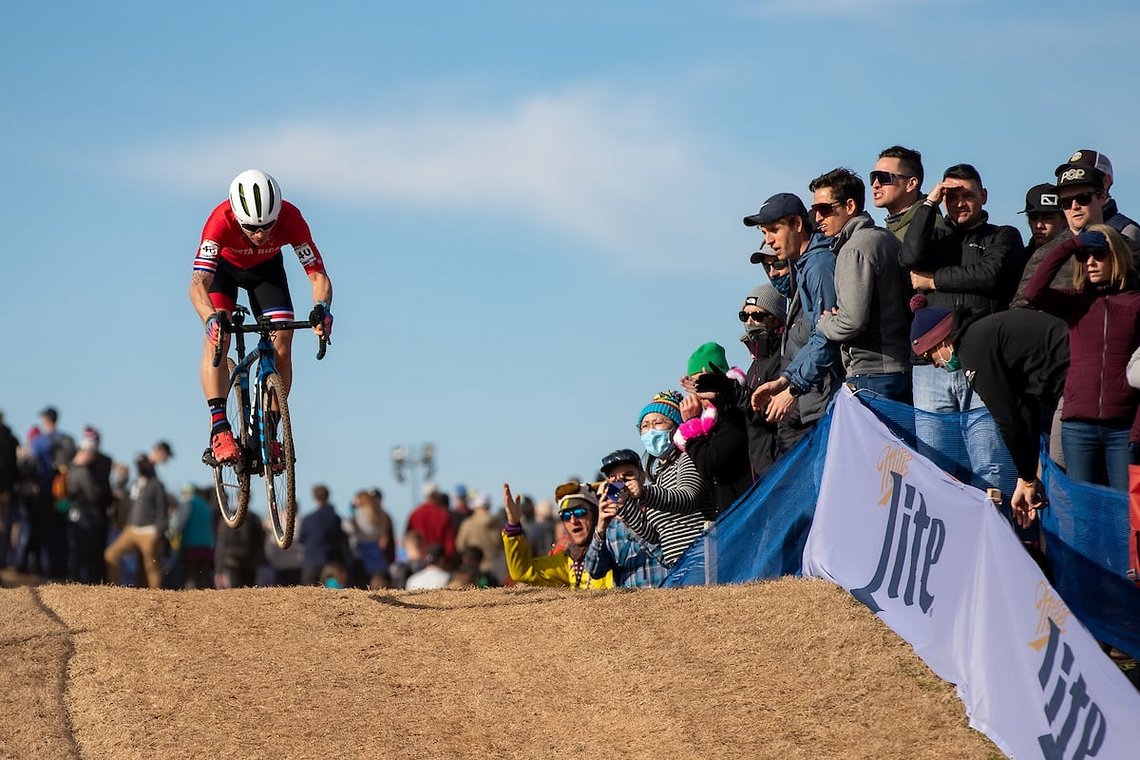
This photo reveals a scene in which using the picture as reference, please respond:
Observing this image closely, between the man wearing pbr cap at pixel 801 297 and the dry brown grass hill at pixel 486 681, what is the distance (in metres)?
1.21

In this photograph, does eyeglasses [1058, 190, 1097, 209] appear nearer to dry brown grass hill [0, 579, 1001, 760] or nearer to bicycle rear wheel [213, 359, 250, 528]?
dry brown grass hill [0, 579, 1001, 760]

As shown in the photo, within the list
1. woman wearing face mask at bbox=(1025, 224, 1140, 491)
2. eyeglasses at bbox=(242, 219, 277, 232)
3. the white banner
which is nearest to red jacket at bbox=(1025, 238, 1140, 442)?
woman wearing face mask at bbox=(1025, 224, 1140, 491)

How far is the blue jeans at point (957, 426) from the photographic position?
771cm

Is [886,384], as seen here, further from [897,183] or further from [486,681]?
[486,681]

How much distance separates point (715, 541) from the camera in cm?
971

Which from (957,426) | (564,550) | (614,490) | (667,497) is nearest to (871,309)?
(957,426)

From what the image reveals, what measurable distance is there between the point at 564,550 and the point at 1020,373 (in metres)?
5.05

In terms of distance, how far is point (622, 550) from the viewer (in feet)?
34.9

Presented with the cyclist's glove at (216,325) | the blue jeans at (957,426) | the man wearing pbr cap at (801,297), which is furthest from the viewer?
→ the cyclist's glove at (216,325)

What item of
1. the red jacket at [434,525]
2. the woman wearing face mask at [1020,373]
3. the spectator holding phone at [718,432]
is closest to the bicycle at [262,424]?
the spectator holding phone at [718,432]

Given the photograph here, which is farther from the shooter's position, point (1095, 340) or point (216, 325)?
point (216, 325)

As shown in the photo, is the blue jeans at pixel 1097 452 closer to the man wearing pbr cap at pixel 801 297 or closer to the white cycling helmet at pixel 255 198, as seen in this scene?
the man wearing pbr cap at pixel 801 297

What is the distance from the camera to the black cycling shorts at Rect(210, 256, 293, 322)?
34.2 feet

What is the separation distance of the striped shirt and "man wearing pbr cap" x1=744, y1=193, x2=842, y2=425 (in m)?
0.99
